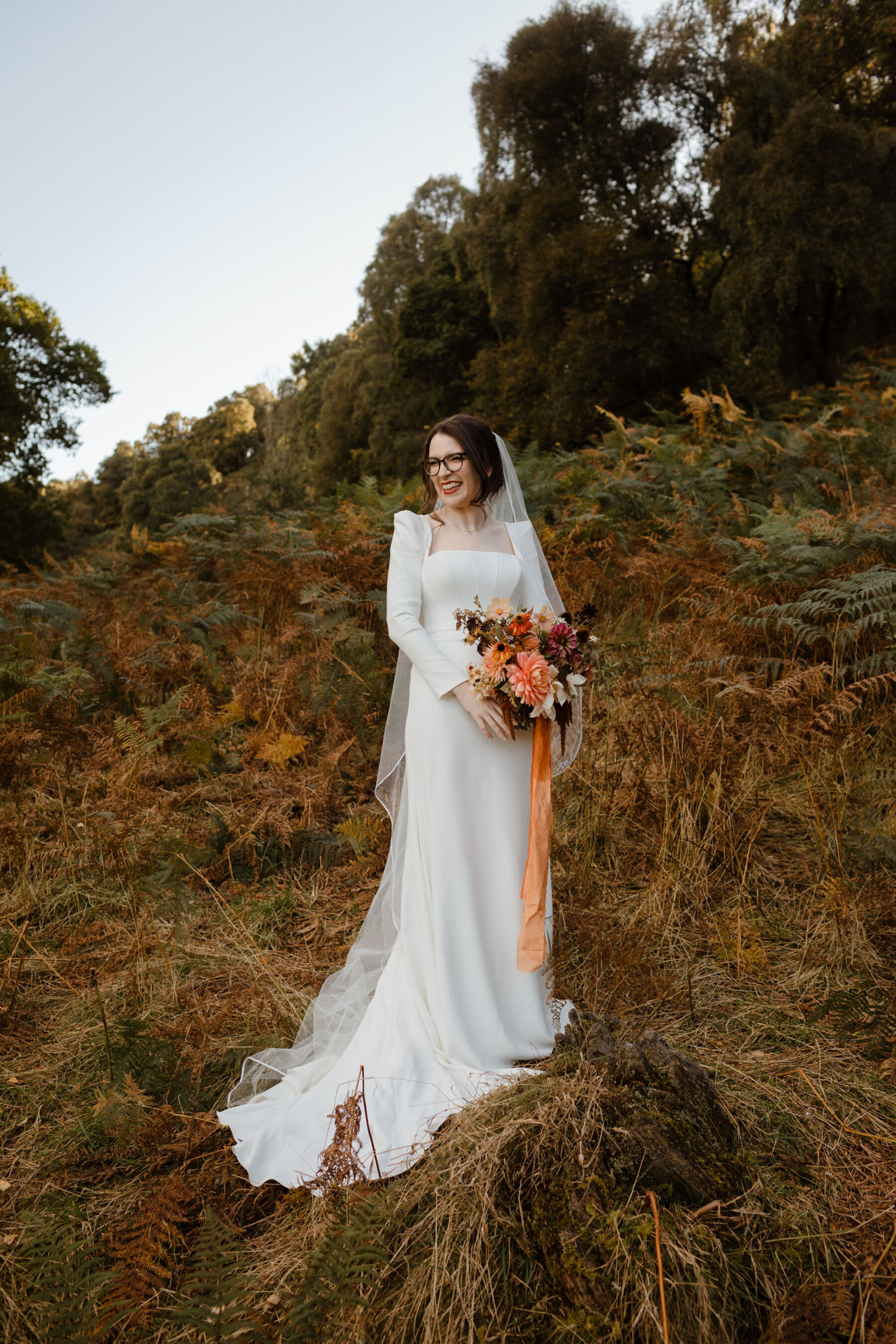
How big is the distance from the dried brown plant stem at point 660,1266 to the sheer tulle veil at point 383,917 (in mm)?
1481

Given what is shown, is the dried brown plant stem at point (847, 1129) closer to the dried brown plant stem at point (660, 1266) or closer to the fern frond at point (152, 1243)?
the dried brown plant stem at point (660, 1266)

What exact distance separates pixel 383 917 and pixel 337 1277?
1743 mm

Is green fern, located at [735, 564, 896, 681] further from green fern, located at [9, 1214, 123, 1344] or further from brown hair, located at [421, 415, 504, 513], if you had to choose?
green fern, located at [9, 1214, 123, 1344]

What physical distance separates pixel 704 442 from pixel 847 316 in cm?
744

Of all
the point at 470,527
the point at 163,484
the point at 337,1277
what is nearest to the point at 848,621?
the point at 470,527

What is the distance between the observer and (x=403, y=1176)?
253 centimetres

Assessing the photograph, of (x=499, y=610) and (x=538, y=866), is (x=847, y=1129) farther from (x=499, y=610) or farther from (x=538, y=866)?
(x=499, y=610)

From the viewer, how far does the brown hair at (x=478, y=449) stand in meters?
3.42

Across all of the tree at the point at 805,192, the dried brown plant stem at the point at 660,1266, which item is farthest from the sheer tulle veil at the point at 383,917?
the tree at the point at 805,192

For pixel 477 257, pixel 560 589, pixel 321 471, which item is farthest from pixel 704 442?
pixel 321 471

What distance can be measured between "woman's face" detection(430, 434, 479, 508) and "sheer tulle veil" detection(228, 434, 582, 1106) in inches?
7.7

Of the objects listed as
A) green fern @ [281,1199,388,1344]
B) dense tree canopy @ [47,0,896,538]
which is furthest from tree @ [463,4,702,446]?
green fern @ [281,1199,388,1344]

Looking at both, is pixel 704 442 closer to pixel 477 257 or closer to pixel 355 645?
pixel 355 645

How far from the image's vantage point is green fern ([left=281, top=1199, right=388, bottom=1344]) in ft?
6.01
